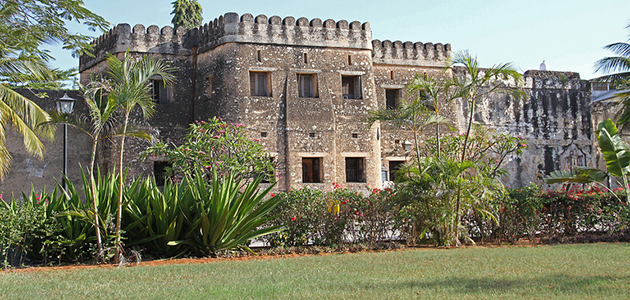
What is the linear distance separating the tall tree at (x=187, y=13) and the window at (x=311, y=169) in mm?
17241

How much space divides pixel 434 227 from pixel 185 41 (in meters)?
12.5

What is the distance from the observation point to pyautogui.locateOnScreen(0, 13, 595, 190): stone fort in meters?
18.5

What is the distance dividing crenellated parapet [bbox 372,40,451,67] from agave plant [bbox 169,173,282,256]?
1280 cm

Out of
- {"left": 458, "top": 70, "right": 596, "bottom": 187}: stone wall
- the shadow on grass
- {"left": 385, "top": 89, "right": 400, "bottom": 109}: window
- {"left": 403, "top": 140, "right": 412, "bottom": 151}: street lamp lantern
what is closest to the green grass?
the shadow on grass

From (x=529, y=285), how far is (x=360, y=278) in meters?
1.97

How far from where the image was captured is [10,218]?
27.0ft

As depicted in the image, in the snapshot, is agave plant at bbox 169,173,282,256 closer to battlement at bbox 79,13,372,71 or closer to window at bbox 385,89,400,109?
battlement at bbox 79,13,372,71

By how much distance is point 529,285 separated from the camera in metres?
6.39

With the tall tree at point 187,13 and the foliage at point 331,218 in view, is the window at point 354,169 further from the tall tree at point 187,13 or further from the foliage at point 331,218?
the tall tree at point 187,13

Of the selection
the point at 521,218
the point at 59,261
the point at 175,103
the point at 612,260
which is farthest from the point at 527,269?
the point at 175,103

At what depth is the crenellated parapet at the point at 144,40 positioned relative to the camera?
62.6 ft

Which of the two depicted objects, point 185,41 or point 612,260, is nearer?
point 612,260

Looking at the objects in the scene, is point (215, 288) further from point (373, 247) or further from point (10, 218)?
point (373, 247)

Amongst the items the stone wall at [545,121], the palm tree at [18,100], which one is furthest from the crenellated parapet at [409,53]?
the palm tree at [18,100]
